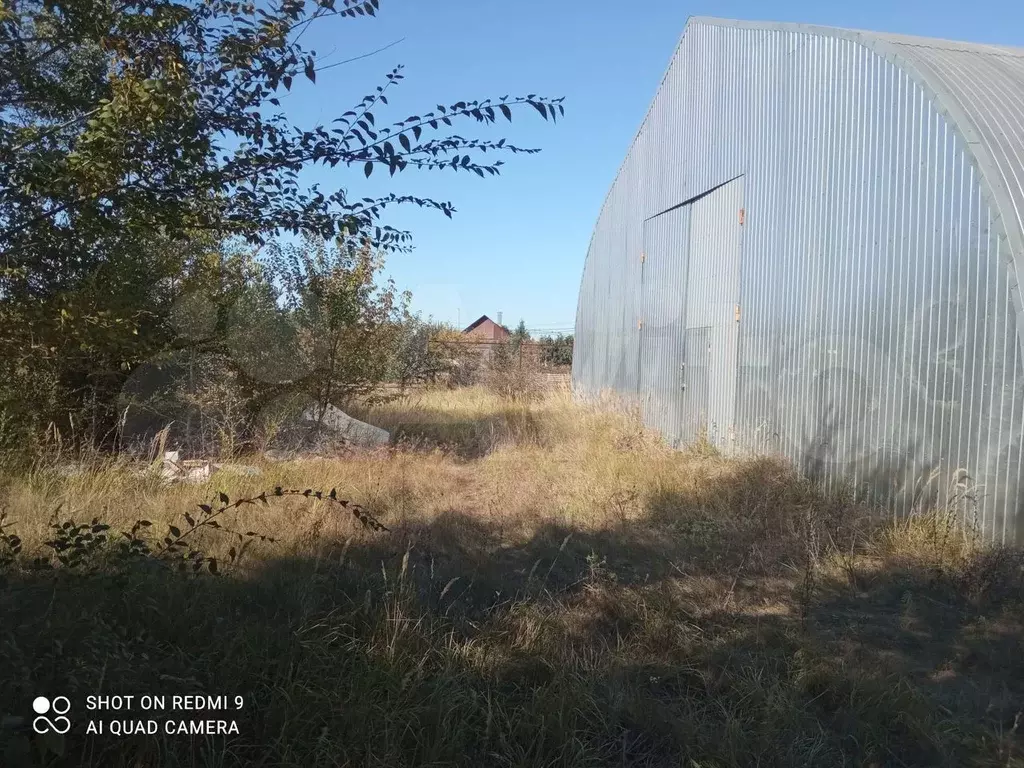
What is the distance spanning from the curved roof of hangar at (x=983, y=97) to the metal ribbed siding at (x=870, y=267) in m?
0.03

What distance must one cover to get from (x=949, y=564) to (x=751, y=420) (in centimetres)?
417

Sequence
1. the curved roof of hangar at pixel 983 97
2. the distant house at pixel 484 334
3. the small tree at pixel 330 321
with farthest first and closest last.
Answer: the distant house at pixel 484 334
the small tree at pixel 330 321
the curved roof of hangar at pixel 983 97

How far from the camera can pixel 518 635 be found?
4.29 m

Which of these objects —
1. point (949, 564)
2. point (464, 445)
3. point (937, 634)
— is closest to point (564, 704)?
point (937, 634)

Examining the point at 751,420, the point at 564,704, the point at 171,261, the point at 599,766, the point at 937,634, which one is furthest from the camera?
the point at 751,420

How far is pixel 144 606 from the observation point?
3.68m

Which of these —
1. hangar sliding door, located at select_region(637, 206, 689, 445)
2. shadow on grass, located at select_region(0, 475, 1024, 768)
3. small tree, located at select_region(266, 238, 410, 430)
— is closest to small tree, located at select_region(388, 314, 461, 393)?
small tree, located at select_region(266, 238, 410, 430)

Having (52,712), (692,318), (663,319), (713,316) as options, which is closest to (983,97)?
(713,316)

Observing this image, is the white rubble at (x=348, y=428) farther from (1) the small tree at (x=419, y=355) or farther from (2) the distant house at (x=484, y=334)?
(2) the distant house at (x=484, y=334)

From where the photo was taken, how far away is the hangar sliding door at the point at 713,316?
34.7ft

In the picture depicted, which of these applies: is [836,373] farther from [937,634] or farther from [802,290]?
[937,634]

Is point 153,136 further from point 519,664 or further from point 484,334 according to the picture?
point 484,334

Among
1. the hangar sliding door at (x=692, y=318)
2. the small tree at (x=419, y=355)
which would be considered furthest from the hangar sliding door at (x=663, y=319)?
the small tree at (x=419, y=355)

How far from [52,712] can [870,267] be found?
300 inches
